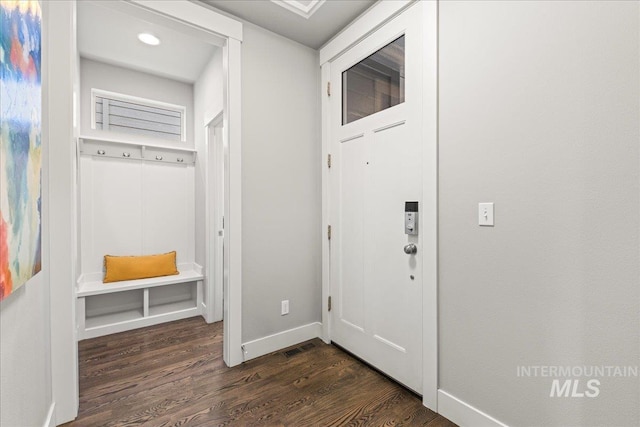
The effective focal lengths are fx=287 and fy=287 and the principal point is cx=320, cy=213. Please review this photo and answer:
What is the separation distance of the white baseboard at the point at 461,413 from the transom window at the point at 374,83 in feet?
5.90

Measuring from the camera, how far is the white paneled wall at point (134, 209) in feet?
9.52

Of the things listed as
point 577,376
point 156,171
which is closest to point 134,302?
point 156,171

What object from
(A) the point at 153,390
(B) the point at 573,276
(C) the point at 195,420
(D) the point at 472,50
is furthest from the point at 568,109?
(A) the point at 153,390

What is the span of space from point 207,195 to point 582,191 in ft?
9.72

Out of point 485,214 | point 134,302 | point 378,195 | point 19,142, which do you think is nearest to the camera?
point 19,142

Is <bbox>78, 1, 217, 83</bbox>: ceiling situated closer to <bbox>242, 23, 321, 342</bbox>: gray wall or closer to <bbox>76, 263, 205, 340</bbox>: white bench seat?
<bbox>242, 23, 321, 342</bbox>: gray wall

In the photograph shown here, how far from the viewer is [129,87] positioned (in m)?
3.19

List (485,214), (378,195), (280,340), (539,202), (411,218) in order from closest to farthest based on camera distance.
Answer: (539,202), (485,214), (411,218), (378,195), (280,340)

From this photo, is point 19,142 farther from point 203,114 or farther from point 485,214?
point 203,114

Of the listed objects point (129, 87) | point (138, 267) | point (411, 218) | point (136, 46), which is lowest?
point (138, 267)

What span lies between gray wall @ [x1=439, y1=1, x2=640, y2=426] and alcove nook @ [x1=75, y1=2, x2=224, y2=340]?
2266mm

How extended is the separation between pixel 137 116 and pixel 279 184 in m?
2.10

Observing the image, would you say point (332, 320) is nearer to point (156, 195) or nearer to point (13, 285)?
point (13, 285)

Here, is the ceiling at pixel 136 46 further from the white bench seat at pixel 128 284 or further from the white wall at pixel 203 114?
the white bench seat at pixel 128 284
